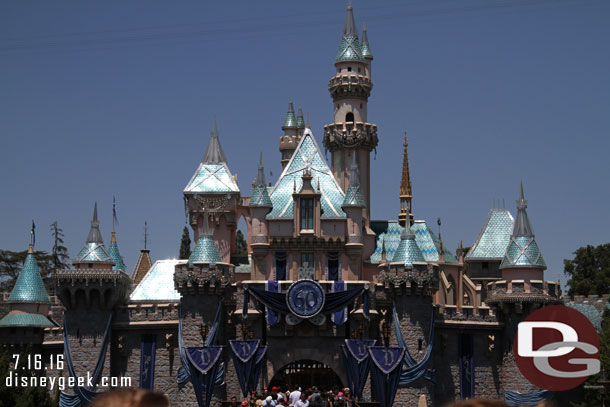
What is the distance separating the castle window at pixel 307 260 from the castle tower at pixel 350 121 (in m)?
6.15

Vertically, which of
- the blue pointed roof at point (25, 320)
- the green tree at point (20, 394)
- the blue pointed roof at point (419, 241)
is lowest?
the green tree at point (20, 394)

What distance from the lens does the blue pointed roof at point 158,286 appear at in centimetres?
5319

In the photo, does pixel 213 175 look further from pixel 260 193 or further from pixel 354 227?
pixel 354 227

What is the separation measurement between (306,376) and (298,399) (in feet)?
47.9

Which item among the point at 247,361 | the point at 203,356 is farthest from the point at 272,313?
the point at 203,356

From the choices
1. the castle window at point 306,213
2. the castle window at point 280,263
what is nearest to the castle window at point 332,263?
the castle window at point 306,213

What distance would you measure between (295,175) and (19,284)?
1513cm

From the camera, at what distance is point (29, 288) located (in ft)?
166

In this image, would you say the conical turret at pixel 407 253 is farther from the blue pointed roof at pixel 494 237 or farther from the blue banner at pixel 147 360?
the blue banner at pixel 147 360

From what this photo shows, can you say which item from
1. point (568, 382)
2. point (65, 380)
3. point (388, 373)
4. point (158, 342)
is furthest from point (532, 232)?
point (65, 380)

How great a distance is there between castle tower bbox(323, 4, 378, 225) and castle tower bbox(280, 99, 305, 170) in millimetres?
8180

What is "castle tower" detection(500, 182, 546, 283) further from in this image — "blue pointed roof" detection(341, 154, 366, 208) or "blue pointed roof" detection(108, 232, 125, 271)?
"blue pointed roof" detection(108, 232, 125, 271)

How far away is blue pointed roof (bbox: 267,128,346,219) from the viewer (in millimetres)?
49281

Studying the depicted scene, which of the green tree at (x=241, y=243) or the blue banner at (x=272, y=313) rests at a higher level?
the green tree at (x=241, y=243)
